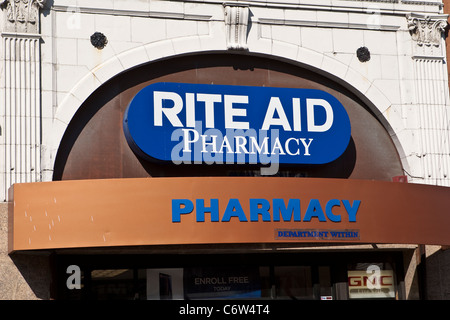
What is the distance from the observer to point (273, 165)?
1981 cm

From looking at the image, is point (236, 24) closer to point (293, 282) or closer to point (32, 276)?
point (293, 282)

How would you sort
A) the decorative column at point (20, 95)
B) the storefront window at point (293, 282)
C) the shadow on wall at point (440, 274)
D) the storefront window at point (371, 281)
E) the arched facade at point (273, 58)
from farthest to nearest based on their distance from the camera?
1. the storefront window at point (371, 281)
2. the shadow on wall at point (440, 274)
3. the storefront window at point (293, 282)
4. the arched facade at point (273, 58)
5. the decorative column at point (20, 95)

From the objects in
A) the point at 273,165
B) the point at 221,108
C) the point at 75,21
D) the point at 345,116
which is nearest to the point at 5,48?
the point at 75,21

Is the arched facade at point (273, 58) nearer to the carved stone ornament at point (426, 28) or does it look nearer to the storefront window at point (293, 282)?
the carved stone ornament at point (426, 28)

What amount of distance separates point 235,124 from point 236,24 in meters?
2.41

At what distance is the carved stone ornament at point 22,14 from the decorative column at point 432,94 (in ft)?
28.7

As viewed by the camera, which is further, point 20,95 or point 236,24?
point 236,24

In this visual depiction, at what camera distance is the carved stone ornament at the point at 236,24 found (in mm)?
20312

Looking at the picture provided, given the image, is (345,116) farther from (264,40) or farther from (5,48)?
(5,48)

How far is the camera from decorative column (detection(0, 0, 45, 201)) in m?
18.4

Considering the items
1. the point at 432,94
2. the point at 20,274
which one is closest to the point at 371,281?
the point at 432,94

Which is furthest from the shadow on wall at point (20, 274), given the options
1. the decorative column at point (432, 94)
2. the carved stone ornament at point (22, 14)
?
the decorative column at point (432, 94)

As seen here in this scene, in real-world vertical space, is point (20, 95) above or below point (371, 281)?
above

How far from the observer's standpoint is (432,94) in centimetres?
2133
